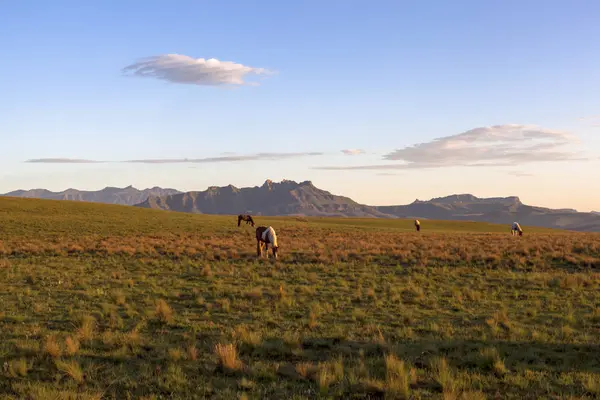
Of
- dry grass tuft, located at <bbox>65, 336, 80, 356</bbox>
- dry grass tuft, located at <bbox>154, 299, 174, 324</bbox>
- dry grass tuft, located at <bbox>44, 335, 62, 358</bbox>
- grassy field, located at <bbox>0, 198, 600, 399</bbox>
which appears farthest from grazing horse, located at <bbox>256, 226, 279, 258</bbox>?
dry grass tuft, located at <bbox>44, 335, 62, 358</bbox>

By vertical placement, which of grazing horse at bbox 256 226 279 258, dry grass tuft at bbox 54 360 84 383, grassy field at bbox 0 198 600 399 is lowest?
grassy field at bbox 0 198 600 399

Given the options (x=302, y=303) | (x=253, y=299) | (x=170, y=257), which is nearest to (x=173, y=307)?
(x=253, y=299)

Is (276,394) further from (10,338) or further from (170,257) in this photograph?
(170,257)

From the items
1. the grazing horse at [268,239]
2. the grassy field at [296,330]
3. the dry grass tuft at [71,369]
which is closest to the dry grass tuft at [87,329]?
the grassy field at [296,330]

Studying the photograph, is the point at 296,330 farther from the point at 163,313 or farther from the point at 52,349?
the point at 52,349

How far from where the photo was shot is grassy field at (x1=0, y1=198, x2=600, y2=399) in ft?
24.7

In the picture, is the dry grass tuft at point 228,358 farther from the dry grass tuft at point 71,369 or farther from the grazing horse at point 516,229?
the grazing horse at point 516,229

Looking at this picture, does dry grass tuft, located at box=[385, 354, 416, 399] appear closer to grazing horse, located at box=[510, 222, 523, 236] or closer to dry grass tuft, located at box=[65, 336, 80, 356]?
dry grass tuft, located at box=[65, 336, 80, 356]

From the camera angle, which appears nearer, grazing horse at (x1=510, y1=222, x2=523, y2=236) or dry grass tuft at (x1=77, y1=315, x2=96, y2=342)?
dry grass tuft at (x1=77, y1=315, x2=96, y2=342)

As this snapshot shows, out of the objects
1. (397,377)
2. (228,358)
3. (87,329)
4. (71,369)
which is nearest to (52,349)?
(71,369)

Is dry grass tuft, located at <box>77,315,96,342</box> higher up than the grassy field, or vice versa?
dry grass tuft, located at <box>77,315,96,342</box>

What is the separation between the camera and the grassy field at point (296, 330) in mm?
7543

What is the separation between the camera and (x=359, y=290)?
15.9m

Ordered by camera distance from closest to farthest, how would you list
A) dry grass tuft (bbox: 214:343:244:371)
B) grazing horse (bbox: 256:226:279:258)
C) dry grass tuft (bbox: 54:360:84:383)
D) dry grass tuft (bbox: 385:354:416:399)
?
dry grass tuft (bbox: 385:354:416:399) → dry grass tuft (bbox: 54:360:84:383) → dry grass tuft (bbox: 214:343:244:371) → grazing horse (bbox: 256:226:279:258)
